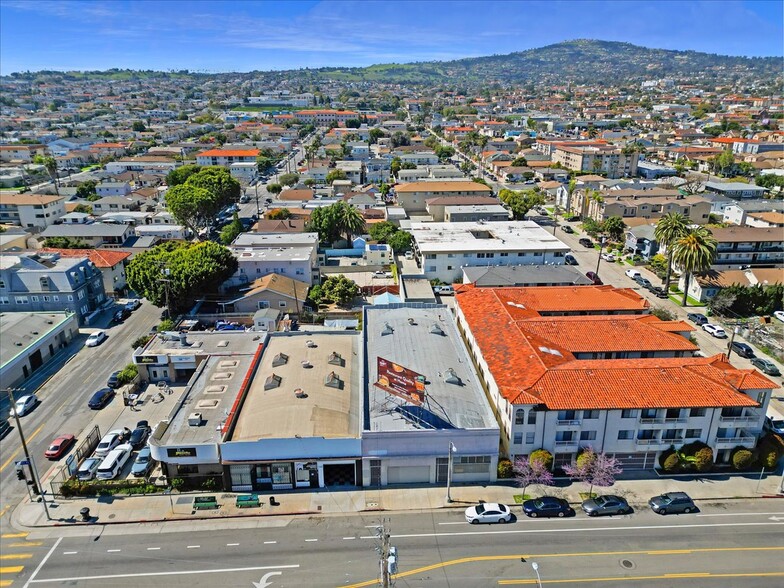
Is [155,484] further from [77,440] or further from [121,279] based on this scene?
[121,279]

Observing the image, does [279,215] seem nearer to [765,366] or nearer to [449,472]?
[449,472]

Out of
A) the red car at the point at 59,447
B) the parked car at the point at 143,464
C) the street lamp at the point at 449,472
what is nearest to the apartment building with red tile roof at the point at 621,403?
the street lamp at the point at 449,472

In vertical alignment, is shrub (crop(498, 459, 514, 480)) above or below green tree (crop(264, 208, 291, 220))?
below

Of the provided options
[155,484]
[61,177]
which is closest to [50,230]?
[155,484]

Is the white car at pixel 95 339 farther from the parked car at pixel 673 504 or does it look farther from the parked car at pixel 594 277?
the parked car at pixel 594 277

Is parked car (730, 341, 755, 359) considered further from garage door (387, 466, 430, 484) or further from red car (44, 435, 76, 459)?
red car (44, 435, 76, 459)

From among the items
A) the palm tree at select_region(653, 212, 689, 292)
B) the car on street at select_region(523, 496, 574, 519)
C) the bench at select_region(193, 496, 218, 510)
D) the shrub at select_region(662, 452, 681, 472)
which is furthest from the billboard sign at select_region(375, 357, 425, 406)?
the palm tree at select_region(653, 212, 689, 292)
